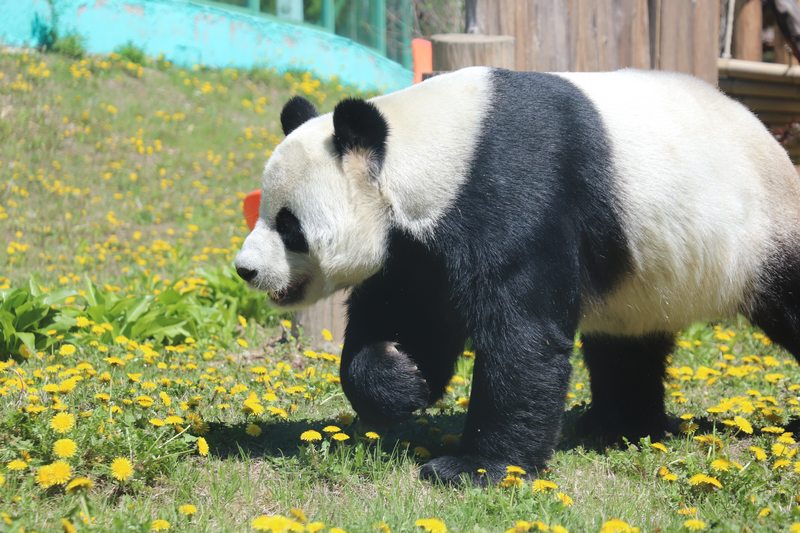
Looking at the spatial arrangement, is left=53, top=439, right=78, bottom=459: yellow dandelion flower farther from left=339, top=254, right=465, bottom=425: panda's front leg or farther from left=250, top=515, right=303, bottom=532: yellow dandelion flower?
left=339, top=254, right=465, bottom=425: panda's front leg

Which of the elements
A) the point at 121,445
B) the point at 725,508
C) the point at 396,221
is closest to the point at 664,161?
the point at 396,221

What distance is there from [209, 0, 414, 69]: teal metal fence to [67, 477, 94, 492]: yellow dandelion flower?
14067 mm

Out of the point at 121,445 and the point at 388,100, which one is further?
the point at 388,100

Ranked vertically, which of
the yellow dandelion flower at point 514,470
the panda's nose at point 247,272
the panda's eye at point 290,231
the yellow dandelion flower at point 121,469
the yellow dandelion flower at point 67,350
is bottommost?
the yellow dandelion flower at point 67,350

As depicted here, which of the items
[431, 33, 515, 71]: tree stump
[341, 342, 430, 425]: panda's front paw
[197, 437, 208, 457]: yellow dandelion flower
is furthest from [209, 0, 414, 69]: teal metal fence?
[197, 437, 208, 457]: yellow dandelion flower

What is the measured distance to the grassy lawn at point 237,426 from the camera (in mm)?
3098

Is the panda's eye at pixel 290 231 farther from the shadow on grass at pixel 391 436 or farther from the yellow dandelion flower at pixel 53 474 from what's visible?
the yellow dandelion flower at pixel 53 474

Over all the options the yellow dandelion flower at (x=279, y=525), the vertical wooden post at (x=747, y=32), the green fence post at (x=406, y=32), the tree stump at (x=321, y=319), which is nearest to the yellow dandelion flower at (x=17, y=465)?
the yellow dandelion flower at (x=279, y=525)

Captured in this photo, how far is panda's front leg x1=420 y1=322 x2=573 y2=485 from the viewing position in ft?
11.5

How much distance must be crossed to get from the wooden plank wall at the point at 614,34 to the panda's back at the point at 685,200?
2.22 meters

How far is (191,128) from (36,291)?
7.13m

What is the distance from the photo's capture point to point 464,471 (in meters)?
3.61

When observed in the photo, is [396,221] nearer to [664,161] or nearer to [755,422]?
[664,161]

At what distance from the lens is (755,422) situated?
14.7 ft
